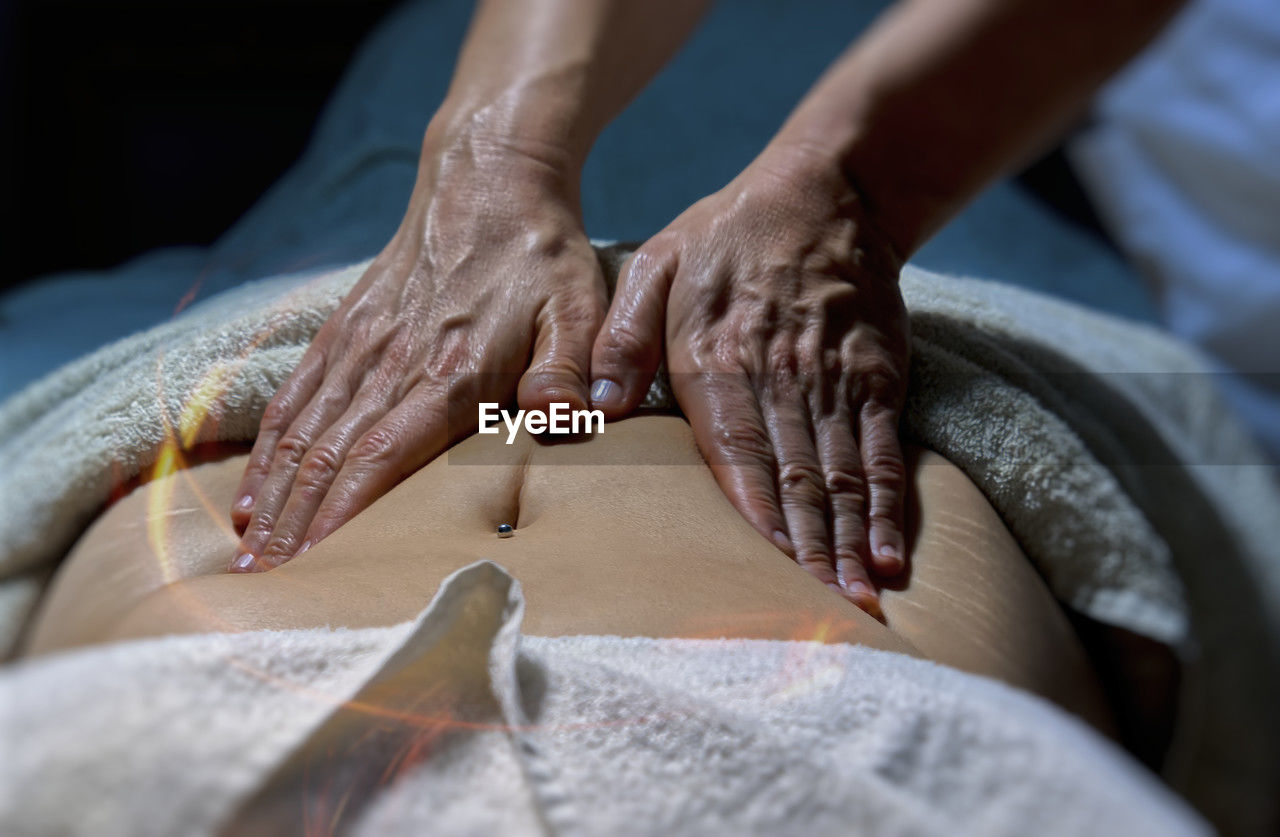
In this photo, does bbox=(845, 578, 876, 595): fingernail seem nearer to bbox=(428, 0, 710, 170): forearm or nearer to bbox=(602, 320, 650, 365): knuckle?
bbox=(602, 320, 650, 365): knuckle

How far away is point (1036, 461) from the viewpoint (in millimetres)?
436

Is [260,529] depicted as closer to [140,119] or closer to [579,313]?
[579,313]

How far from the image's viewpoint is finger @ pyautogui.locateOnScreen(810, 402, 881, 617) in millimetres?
371

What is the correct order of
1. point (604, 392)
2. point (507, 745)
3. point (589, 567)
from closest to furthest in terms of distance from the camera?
point (507, 745) → point (589, 567) → point (604, 392)

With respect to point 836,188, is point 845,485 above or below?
below

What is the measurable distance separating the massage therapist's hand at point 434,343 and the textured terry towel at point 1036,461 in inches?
1.2

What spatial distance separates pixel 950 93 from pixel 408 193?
A: 307mm

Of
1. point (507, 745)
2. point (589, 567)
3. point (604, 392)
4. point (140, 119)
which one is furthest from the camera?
point (140, 119)

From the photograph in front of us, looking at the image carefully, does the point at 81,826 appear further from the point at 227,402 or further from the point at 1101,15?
the point at 1101,15

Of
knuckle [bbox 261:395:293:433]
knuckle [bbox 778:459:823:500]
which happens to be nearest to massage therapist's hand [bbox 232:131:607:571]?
knuckle [bbox 261:395:293:433]

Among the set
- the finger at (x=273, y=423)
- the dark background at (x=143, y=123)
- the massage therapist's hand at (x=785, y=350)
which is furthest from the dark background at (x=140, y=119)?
the massage therapist's hand at (x=785, y=350)

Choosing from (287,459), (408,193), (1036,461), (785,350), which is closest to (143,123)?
(408,193)

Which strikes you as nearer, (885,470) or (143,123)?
(885,470)

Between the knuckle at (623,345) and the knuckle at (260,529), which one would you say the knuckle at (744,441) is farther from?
the knuckle at (260,529)
